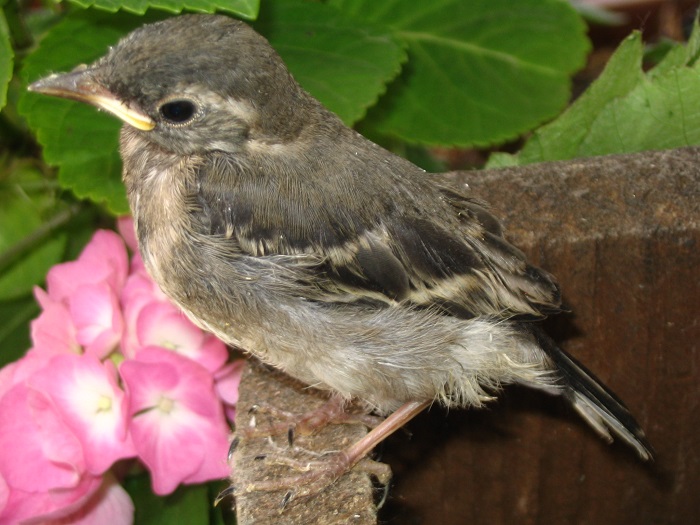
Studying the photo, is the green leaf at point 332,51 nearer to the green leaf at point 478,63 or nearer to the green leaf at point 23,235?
the green leaf at point 478,63

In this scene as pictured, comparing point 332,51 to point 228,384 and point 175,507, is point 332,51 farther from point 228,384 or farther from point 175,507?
point 175,507

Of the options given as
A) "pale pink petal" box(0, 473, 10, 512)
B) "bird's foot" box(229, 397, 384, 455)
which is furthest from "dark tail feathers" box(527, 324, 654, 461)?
"pale pink petal" box(0, 473, 10, 512)

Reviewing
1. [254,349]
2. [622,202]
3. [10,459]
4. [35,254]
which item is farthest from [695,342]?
[35,254]

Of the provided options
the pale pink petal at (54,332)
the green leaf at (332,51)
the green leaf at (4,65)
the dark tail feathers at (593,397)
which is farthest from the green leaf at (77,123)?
the dark tail feathers at (593,397)

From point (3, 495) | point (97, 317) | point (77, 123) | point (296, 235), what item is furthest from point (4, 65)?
point (3, 495)

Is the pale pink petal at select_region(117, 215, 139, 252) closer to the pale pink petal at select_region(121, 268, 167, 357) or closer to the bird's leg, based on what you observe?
the pale pink petal at select_region(121, 268, 167, 357)

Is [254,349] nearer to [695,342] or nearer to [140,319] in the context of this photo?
[140,319]
